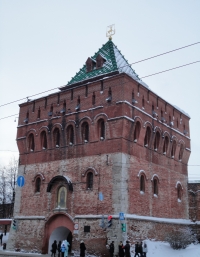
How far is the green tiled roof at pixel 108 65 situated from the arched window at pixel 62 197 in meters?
9.02

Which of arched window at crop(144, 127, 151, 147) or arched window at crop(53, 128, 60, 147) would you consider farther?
arched window at crop(53, 128, 60, 147)

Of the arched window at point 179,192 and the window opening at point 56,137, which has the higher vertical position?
the window opening at point 56,137

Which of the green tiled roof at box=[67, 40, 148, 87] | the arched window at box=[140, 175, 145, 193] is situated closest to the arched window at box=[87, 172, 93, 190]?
the arched window at box=[140, 175, 145, 193]

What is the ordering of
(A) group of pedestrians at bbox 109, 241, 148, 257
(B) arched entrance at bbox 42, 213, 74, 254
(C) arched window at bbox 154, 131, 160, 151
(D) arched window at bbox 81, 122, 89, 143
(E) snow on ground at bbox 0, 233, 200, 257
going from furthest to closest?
(C) arched window at bbox 154, 131, 160, 151
(D) arched window at bbox 81, 122, 89, 143
(B) arched entrance at bbox 42, 213, 74, 254
(E) snow on ground at bbox 0, 233, 200, 257
(A) group of pedestrians at bbox 109, 241, 148, 257

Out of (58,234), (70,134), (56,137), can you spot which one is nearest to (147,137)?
(70,134)

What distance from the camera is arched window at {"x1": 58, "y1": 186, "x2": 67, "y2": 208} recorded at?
80.4 ft

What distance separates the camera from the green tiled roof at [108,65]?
27.0 meters

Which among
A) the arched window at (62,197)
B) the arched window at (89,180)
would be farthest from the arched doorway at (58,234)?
the arched window at (89,180)

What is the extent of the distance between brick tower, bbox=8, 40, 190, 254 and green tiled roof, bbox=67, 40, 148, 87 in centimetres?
12

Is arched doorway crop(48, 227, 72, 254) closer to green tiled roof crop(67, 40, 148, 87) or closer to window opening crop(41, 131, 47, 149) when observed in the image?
window opening crop(41, 131, 47, 149)

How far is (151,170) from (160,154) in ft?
6.88

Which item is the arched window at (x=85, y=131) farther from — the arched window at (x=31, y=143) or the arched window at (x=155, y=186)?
the arched window at (x=155, y=186)

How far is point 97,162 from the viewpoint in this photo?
2356 cm

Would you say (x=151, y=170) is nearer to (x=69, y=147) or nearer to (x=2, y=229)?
(x=69, y=147)
